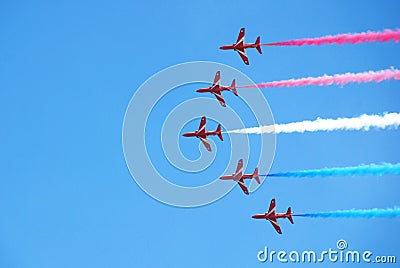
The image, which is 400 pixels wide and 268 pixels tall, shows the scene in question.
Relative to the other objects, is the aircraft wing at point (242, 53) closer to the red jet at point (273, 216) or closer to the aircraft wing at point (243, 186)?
the aircraft wing at point (243, 186)

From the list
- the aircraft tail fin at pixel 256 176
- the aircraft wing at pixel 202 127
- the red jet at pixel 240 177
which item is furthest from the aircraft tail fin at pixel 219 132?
the aircraft tail fin at pixel 256 176

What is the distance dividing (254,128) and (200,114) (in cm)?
273

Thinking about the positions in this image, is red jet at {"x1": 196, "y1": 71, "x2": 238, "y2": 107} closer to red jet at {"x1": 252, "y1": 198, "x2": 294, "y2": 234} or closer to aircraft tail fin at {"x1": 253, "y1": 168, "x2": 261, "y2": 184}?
aircraft tail fin at {"x1": 253, "y1": 168, "x2": 261, "y2": 184}

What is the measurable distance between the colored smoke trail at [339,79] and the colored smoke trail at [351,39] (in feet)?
4.20

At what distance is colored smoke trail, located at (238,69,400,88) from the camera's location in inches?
884

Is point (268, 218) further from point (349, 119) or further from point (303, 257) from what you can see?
point (349, 119)

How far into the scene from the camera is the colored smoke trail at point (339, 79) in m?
22.5

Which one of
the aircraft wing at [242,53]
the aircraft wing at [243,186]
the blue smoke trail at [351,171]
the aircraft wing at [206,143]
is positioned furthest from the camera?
the aircraft wing at [243,186]

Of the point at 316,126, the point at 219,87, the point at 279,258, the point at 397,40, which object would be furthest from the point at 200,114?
the point at 397,40

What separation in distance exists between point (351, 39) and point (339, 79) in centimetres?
161

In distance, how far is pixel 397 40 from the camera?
70.9ft

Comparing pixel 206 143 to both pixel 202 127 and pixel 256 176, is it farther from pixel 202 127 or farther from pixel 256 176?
pixel 256 176

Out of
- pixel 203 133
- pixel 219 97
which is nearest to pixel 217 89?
pixel 219 97

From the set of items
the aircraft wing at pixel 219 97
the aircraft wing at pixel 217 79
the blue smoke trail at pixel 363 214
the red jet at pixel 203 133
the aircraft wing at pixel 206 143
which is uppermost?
the aircraft wing at pixel 217 79
